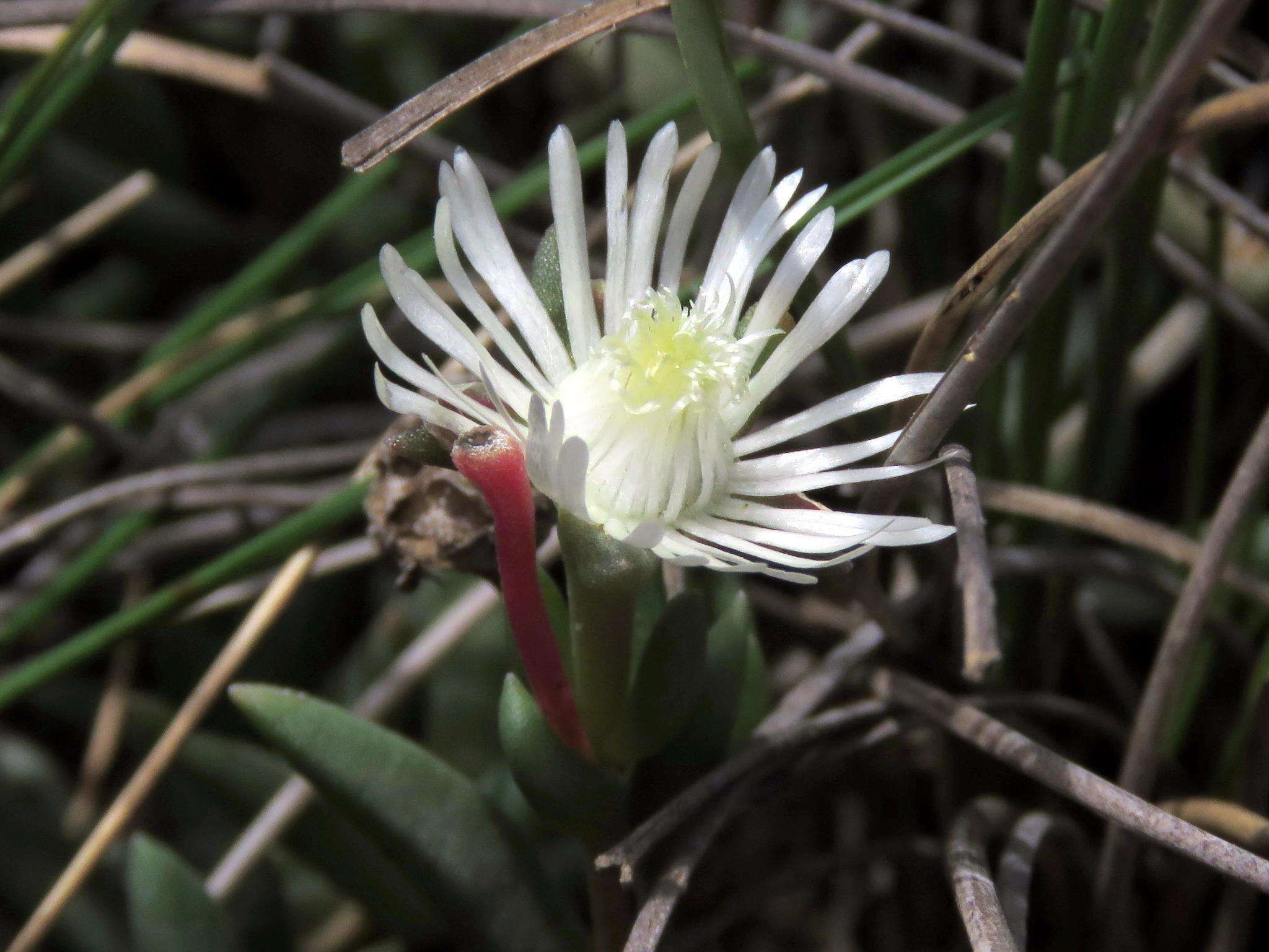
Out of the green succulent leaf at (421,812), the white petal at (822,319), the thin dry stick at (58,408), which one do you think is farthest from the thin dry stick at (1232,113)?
the thin dry stick at (58,408)

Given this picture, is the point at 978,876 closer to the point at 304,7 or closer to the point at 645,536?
the point at 645,536

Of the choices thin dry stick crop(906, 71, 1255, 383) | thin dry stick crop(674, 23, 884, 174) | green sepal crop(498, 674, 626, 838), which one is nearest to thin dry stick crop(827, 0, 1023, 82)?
thin dry stick crop(674, 23, 884, 174)

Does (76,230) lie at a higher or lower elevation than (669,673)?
higher

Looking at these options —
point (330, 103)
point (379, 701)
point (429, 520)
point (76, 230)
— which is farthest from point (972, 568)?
point (76, 230)

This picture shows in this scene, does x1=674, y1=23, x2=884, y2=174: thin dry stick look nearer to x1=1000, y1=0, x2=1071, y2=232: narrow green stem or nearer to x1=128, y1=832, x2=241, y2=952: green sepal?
x1=1000, y1=0, x2=1071, y2=232: narrow green stem

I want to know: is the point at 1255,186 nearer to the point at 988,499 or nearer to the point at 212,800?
the point at 988,499

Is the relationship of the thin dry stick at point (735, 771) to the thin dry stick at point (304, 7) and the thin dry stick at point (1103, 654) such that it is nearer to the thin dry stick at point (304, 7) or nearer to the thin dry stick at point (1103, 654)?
the thin dry stick at point (1103, 654)
